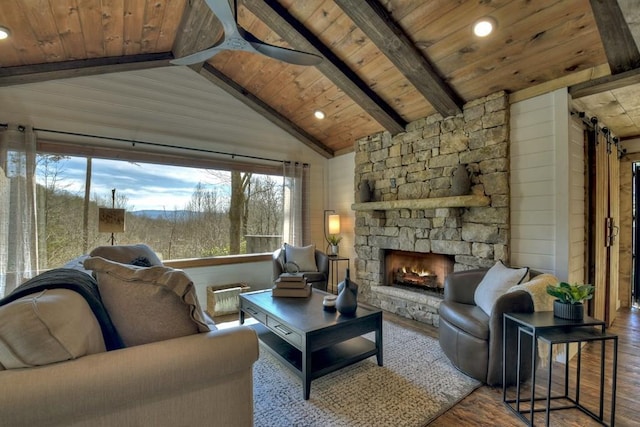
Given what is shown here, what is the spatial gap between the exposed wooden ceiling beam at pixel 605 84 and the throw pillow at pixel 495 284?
167 cm

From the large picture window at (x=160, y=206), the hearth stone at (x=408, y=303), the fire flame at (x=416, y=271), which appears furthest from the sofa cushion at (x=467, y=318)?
the large picture window at (x=160, y=206)

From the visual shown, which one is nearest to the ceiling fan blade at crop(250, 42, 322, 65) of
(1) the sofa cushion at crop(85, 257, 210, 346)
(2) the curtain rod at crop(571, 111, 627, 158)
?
(1) the sofa cushion at crop(85, 257, 210, 346)

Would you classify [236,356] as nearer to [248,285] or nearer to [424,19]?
[424,19]

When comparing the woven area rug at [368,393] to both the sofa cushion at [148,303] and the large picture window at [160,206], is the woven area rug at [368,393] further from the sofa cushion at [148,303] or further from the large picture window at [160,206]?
the large picture window at [160,206]

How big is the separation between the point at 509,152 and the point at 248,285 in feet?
13.0

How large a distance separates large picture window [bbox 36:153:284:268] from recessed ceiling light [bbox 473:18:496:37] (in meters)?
3.46

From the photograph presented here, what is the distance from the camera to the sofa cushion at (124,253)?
9.75 feet

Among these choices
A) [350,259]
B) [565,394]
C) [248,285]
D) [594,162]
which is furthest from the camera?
[350,259]

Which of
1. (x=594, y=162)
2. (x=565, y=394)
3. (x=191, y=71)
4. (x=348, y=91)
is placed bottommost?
(x=565, y=394)

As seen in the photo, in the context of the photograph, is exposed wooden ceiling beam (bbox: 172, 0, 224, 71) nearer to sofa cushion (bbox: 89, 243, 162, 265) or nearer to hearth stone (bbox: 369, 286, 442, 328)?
sofa cushion (bbox: 89, 243, 162, 265)

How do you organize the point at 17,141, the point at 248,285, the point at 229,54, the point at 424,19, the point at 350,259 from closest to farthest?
the point at 424,19, the point at 17,141, the point at 229,54, the point at 248,285, the point at 350,259

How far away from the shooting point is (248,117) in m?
4.98

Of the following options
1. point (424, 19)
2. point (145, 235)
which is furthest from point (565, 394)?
point (145, 235)

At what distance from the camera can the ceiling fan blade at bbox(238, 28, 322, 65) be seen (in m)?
2.21
